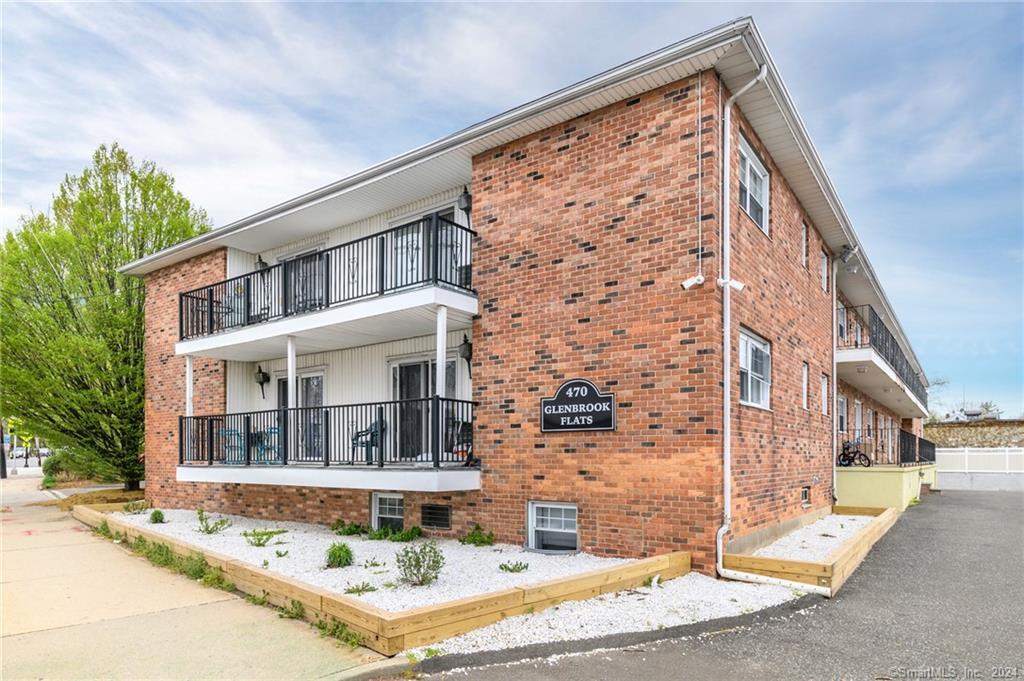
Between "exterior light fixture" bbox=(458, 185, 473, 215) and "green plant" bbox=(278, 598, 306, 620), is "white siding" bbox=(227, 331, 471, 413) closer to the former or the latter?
"exterior light fixture" bbox=(458, 185, 473, 215)

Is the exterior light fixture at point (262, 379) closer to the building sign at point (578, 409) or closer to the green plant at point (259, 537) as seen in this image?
the green plant at point (259, 537)

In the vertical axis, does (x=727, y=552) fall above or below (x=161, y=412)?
below

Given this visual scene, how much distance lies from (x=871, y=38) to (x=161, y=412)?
16825 mm

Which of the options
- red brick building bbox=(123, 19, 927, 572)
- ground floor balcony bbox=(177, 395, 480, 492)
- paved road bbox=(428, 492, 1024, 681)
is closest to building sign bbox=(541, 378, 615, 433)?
red brick building bbox=(123, 19, 927, 572)

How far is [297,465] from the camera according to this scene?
1137 cm

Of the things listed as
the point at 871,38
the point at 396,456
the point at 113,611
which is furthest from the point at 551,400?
the point at 871,38

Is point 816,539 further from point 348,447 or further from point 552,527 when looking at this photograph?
point 348,447

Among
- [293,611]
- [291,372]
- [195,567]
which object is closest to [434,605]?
[293,611]

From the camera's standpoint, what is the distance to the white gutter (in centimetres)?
811

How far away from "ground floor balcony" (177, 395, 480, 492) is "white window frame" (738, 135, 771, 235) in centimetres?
504

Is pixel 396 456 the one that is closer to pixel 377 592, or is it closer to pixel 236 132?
pixel 377 592

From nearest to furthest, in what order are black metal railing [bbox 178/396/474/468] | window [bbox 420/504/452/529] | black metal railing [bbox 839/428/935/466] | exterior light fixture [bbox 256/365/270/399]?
black metal railing [bbox 178/396/474/468], window [bbox 420/504/452/529], exterior light fixture [bbox 256/365/270/399], black metal railing [bbox 839/428/935/466]

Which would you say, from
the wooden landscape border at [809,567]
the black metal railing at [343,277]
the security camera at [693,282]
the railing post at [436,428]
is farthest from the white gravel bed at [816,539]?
the black metal railing at [343,277]

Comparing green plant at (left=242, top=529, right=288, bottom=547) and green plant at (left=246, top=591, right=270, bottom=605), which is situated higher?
green plant at (left=246, top=591, right=270, bottom=605)
